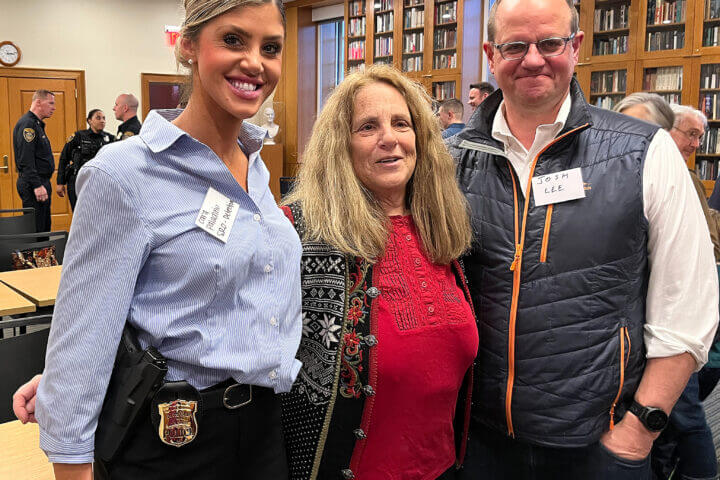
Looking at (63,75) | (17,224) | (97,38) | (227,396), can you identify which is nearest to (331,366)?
(227,396)

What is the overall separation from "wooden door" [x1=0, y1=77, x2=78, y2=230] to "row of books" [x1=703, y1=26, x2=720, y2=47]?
Answer: 897 cm

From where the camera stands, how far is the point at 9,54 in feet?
31.6

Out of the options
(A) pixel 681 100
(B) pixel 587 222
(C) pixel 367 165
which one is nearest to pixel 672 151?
(B) pixel 587 222

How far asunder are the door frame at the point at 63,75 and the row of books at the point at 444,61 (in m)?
5.81

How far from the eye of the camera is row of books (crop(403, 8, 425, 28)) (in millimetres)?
8562

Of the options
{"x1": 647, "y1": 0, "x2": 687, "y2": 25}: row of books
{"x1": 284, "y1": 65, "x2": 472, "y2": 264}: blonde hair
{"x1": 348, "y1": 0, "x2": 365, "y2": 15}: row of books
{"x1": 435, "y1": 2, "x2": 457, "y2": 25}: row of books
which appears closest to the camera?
{"x1": 284, "y1": 65, "x2": 472, "y2": 264}: blonde hair

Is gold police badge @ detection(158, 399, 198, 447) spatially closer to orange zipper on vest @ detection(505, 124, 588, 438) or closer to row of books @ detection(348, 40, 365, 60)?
orange zipper on vest @ detection(505, 124, 588, 438)

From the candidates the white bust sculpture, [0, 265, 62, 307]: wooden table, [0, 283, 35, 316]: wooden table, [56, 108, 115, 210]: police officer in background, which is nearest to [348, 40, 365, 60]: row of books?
the white bust sculpture

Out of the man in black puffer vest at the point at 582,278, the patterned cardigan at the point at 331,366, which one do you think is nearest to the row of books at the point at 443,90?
the man in black puffer vest at the point at 582,278

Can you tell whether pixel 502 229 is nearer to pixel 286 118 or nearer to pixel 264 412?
pixel 264 412

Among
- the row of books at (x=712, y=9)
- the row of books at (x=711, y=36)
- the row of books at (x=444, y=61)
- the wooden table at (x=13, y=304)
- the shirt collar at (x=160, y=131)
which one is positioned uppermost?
the row of books at (x=712, y=9)

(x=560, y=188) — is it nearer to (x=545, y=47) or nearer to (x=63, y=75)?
(x=545, y=47)

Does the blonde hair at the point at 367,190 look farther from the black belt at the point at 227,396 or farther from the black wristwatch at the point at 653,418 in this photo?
the black wristwatch at the point at 653,418

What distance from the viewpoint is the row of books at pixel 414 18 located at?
28.1 ft
